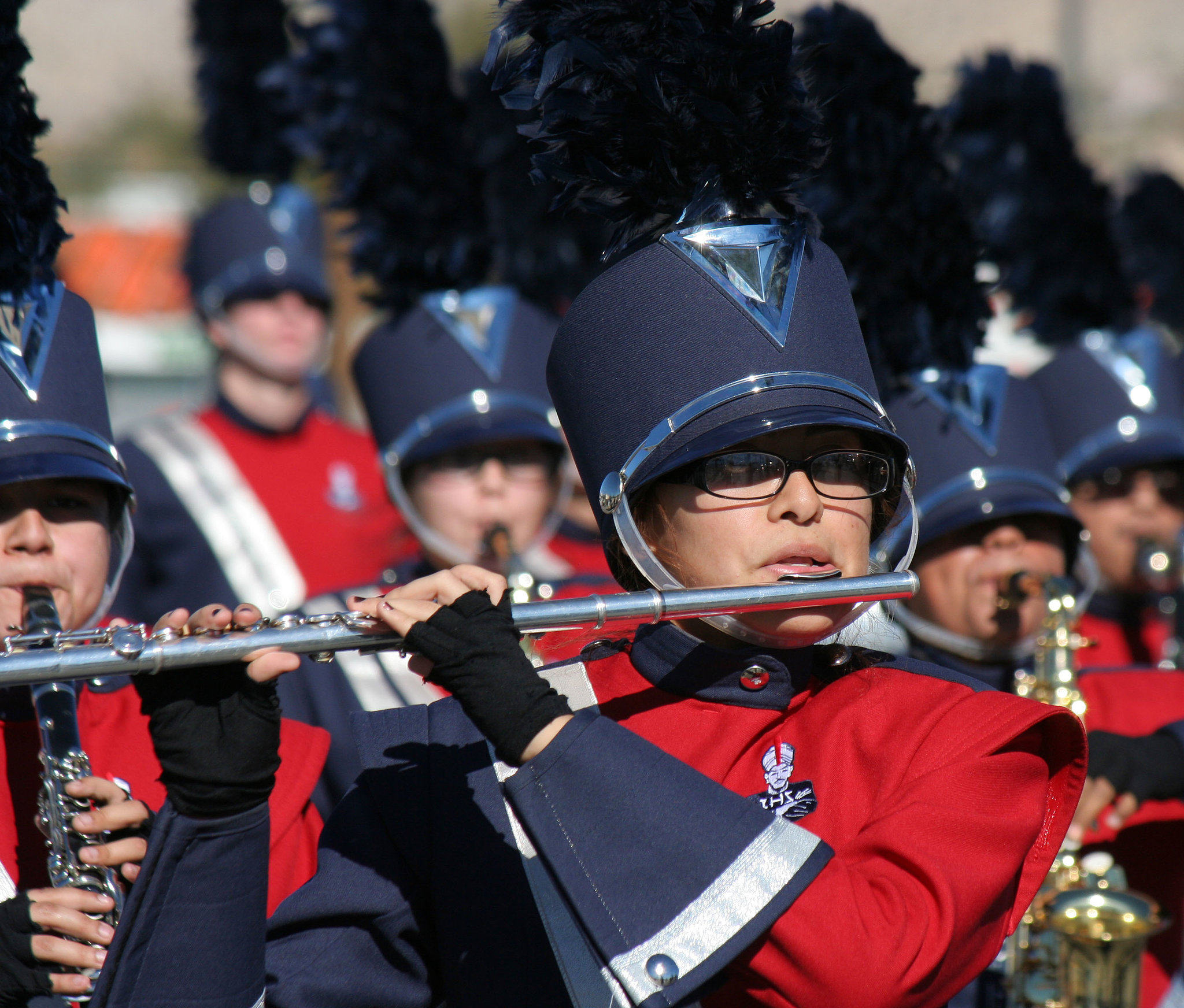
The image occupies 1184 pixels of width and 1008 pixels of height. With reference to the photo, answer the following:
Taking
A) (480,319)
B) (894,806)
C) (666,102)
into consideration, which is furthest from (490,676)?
(480,319)

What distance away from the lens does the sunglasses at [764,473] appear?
6.58 feet

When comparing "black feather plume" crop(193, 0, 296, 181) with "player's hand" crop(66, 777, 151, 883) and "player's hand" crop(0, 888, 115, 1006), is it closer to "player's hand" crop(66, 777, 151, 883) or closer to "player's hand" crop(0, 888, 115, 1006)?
"player's hand" crop(66, 777, 151, 883)

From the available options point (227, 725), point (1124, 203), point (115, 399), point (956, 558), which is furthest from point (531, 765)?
point (115, 399)

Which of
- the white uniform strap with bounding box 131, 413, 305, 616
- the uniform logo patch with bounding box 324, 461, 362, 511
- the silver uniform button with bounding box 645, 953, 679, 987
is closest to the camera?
the silver uniform button with bounding box 645, 953, 679, 987

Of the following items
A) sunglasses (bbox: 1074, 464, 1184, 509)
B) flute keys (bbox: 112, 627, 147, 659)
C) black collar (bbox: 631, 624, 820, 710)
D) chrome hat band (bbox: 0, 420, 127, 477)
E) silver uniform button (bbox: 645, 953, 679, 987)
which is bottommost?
silver uniform button (bbox: 645, 953, 679, 987)

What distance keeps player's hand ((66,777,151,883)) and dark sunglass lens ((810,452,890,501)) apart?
1.08 meters

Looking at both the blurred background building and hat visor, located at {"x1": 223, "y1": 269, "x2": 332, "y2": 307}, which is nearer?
hat visor, located at {"x1": 223, "y1": 269, "x2": 332, "y2": 307}

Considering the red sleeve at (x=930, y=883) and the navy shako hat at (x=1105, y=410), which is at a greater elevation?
the navy shako hat at (x=1105, y=410)

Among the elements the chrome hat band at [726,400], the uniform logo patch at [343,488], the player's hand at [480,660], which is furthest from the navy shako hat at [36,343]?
the uniform logo patch at [343,488]

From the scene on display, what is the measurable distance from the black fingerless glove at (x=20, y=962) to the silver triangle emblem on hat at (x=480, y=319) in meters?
2.38

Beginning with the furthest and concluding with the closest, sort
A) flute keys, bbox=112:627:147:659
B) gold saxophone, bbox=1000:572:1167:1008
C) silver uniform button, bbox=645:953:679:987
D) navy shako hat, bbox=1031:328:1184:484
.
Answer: navy shako hat, bbox=1031:328:1184:484 < gold saxophone, bbox=1000:572:1167:1008 < flute keys, bbox=112:627:147:659 < silver uniform button, bbox=645:953:679:987

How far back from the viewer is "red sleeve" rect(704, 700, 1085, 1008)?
66.1 inches

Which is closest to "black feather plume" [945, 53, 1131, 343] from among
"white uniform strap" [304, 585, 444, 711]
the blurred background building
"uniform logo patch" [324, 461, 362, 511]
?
the blurred background building

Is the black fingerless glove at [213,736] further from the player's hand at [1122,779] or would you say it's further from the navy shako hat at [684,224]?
the player's hand at [1122,779]
